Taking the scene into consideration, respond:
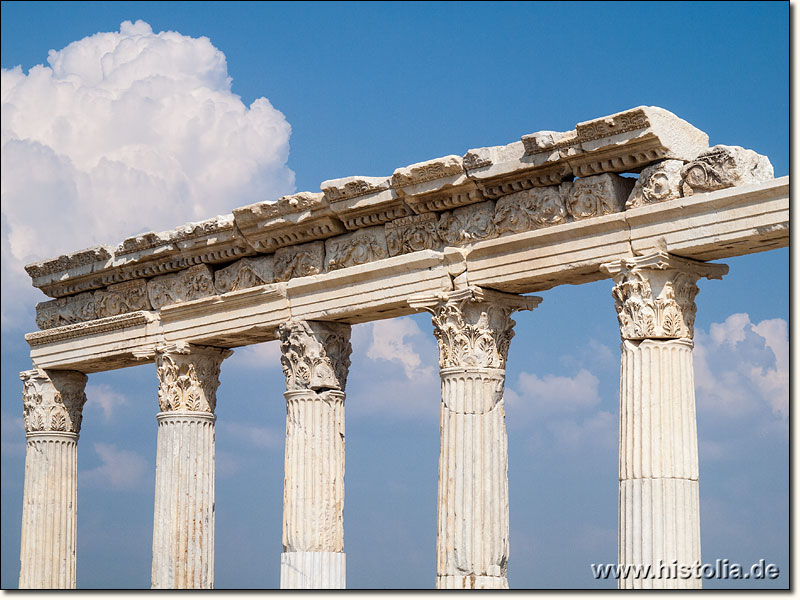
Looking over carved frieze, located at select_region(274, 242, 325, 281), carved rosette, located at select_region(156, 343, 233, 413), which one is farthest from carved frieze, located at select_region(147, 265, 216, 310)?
carved frieze, located at select_region(274, 242, 325, 281)

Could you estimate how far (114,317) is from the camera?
24891mm

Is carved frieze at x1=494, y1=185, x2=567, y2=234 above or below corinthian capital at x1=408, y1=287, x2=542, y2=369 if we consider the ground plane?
above

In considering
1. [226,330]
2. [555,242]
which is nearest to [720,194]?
[555,242]

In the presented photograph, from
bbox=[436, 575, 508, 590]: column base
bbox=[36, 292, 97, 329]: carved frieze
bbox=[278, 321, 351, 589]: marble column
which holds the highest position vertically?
bbox=[36, 292, 97, 329]: carved frieze

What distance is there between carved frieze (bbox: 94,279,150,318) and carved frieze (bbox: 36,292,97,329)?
9.3 inches

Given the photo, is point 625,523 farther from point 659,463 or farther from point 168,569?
point 168,569

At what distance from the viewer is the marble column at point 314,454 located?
2138 centimetres

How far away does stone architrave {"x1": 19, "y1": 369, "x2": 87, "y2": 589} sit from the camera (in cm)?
2602

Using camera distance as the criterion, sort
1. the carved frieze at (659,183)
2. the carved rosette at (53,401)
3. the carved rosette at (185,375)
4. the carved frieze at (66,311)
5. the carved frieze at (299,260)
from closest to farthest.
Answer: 1. the carved frieze at (659,183)
2. the carved frieze at (299,260)
3. the carved rosette at (185,375)
4. the carved frieze at (66,311)
5. the carved rosette at (53,401)

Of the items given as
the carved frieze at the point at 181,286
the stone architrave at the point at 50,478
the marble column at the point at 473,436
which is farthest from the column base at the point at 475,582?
the stone architrave at the point at 50,478

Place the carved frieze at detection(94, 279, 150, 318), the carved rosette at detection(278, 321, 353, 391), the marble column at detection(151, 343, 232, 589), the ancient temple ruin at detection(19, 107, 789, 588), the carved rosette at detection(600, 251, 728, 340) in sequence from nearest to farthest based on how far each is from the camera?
the ancient temple ruin at detection(19, 107, 789, 588) < the carved rosette at detection(600, 251, 728, 340) < the carved rosette at detection(278, 321, 353, 391) < the marble column at detection(151, 343, 232, 589) < the carved frieze at detection(94, 279, 150, 318)

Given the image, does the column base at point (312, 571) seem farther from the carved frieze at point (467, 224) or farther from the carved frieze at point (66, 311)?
the carved frieze at point (66, 311)

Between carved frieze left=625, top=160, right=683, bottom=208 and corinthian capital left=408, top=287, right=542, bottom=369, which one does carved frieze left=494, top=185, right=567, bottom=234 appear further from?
carved frieze left=625, top=160, right=683, bottom=208

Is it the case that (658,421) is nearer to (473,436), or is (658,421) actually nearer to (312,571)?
(473,436)
